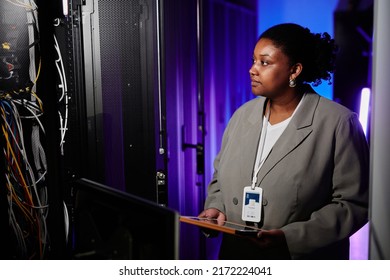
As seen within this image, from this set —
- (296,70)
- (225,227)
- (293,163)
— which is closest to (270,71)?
(296,70)

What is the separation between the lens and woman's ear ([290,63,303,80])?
1.73 m

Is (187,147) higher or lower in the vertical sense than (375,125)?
lower

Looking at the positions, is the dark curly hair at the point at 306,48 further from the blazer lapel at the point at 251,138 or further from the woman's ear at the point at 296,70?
the blazer lapel at the point at 251,138

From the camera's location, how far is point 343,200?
1.56m

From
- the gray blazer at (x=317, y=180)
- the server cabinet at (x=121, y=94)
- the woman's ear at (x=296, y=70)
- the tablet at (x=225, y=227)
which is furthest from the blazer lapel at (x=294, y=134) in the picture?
the server cabinet at (x=121, y=94)

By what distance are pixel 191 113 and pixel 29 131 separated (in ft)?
3.58

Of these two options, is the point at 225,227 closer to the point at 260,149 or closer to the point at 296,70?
the point at 260,149

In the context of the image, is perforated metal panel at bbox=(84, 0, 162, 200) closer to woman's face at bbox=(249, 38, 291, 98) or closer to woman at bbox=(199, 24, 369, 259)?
woman at bbox=(199, 24, 369, 259)

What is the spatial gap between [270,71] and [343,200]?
594 mm

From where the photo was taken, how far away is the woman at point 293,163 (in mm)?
1565

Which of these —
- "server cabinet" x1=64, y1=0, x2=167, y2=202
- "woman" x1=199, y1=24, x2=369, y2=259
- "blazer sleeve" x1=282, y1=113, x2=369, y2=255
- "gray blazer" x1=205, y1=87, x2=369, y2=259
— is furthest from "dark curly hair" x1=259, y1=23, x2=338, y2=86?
"server cabinet" x1=64, y1=0, x2=167, y2=202
